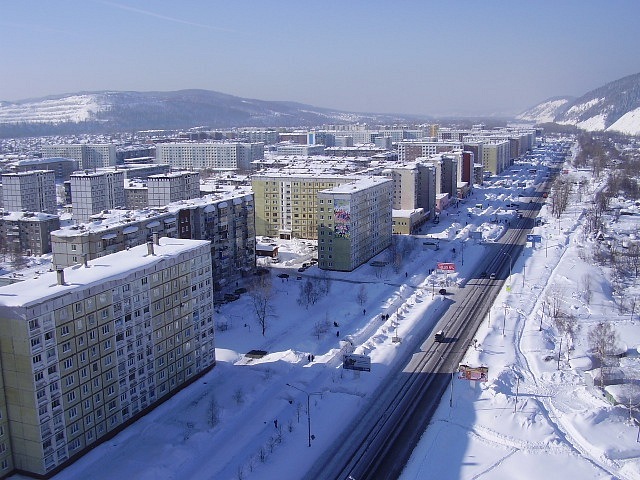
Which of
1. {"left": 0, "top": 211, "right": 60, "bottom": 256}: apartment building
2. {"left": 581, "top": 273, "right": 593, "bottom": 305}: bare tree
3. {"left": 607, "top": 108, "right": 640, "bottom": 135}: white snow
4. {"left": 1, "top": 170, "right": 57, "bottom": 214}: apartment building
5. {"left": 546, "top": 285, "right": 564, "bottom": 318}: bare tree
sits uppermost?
{"left": 607, "top": 108, "right": 640, "bottom": 135}: white snow

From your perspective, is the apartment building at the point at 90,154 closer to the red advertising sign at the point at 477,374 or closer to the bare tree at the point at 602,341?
the bare tree at the point at 602,341

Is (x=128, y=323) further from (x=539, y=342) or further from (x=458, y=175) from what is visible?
(x=458, y=175)

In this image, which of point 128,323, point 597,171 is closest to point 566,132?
point 597,171

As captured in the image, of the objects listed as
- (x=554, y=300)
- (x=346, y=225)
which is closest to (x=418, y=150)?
(x=346, y=225)

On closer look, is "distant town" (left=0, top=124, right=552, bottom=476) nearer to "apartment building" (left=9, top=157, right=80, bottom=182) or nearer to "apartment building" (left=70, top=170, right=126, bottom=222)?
"apartment building" (left=70, top=170, right=126, bottom=222)

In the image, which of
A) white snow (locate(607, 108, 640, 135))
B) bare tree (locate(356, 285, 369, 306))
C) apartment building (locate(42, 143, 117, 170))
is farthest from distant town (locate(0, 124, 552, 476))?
white snow (locate(607, 108, 640, 135))
